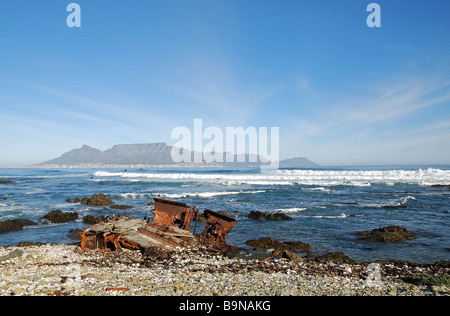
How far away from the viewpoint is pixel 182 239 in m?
11.3

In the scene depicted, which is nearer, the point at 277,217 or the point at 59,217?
the point at 59,217

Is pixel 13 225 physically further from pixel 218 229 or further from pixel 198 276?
pixel 198 276

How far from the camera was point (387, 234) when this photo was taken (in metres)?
12.8

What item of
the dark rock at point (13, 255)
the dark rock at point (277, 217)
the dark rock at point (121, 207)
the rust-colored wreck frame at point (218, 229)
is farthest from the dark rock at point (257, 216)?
the dark rock at point (13, 255)

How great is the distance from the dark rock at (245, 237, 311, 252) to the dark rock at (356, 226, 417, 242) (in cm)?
344

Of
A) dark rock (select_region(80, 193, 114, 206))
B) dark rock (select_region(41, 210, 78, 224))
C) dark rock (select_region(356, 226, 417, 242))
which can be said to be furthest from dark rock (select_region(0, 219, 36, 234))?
dark rock (select_region(356, 226, 417, 242))

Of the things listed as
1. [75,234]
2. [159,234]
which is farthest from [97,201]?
[159,234]

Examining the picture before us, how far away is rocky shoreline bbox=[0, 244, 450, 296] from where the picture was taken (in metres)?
6.42

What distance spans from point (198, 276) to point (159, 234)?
4031mm

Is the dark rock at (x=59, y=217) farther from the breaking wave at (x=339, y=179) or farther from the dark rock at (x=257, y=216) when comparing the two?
the breaking wave at (x=339, y=179)

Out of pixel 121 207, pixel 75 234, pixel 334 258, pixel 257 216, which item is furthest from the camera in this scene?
pixel 121 207

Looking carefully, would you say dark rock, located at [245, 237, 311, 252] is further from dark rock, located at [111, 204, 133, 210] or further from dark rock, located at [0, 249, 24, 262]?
dark rock, located at [111, 204, 133, 210]

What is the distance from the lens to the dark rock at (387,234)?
12.3 meters
